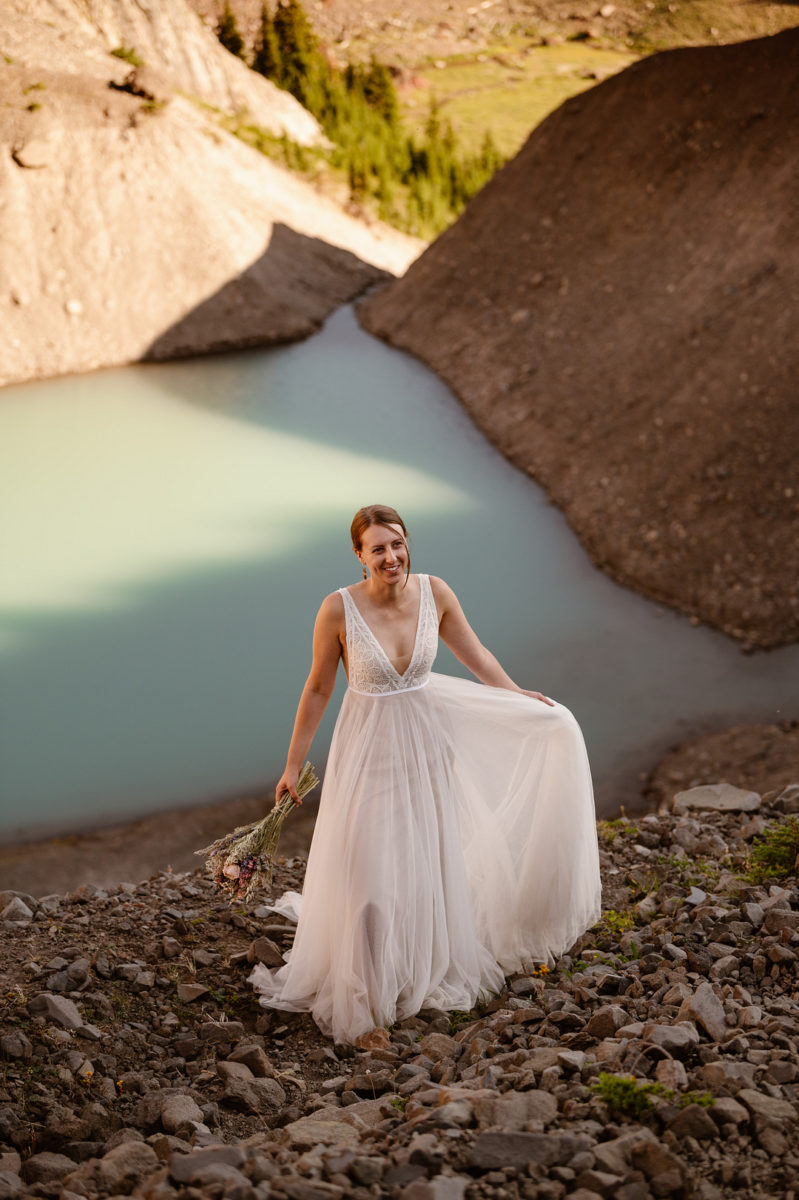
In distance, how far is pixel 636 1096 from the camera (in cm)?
289

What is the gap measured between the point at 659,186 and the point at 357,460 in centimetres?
620

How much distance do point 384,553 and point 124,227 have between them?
16495mm

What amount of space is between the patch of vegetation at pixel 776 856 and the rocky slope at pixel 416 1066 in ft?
0.21

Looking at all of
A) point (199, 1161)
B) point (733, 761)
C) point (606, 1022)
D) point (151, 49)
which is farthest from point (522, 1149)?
point (151, 49)

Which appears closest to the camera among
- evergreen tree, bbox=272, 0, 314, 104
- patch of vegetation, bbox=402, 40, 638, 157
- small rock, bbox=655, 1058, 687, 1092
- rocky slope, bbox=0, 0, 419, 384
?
small rock, bbox=655, 1058, 687, 1092

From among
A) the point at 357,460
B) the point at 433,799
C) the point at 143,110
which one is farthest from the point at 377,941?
the point at 143,110

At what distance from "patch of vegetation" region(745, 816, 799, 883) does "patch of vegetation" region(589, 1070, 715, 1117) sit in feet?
7.20

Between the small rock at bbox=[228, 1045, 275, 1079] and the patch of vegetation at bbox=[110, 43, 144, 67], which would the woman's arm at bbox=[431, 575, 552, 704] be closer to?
the small rock at bbox=[228, 1045, 275, 1079]

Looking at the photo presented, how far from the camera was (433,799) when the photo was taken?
4.00 metres

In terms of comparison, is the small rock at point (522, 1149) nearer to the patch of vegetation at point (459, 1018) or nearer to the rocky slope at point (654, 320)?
the patch of vegetation at point (459, 1018)

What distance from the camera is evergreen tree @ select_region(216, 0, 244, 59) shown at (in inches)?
982

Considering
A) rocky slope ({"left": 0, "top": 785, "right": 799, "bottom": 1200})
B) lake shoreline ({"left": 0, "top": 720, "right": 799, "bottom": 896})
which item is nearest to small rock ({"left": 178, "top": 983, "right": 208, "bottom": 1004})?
rocky slope ({"left": 0, "top": 785, "right": 799, "bottom": 1200})

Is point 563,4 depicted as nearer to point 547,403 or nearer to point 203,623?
point 547,403

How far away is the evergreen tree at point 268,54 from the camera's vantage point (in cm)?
2594
